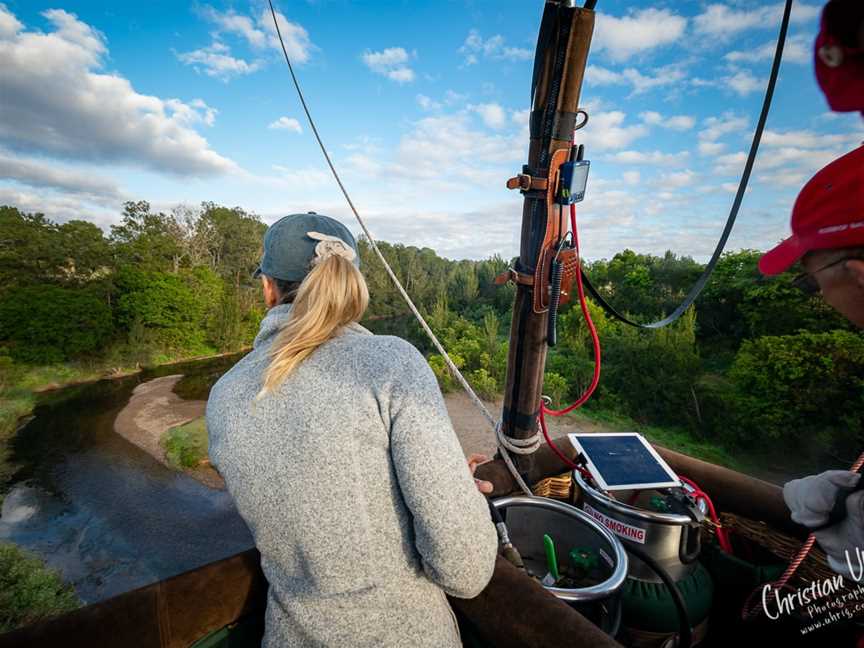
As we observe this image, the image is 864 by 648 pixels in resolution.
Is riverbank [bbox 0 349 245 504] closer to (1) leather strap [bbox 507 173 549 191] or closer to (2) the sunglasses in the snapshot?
(1) leather strap [bbox 507 173 549 191]

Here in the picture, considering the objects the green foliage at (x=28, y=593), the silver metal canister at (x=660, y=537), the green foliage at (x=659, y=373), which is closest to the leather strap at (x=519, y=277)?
the silver metal canister at (x=660, y=537)

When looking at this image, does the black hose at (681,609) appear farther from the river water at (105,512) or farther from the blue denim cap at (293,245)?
the river water at (105,512)

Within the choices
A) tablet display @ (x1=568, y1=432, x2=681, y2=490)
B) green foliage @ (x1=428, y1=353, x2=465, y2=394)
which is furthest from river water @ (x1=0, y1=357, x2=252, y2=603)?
green foliage @ (x1=428, y1=353, x2=465, y2=394)

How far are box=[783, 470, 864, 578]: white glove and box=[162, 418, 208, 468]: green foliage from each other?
802 inches

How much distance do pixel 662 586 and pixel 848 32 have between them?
1.82 metres

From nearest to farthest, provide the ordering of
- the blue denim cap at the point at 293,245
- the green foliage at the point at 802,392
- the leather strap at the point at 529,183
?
the blue denim cap at the point at 293,245, the leather strap at the point at 529,183, the green foliage at the point at 802,392

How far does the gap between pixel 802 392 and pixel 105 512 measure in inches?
963

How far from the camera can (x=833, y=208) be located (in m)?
0.71

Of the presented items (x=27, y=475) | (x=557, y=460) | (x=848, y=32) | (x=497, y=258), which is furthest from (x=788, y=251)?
(x=497, y=258)

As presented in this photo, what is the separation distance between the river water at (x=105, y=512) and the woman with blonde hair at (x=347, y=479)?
413 inches

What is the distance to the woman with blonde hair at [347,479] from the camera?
33.6 inches

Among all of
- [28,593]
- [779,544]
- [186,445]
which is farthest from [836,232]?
[186,445]

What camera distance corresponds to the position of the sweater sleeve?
84cm

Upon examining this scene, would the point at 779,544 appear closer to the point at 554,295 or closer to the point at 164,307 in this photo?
the point at 554,295
